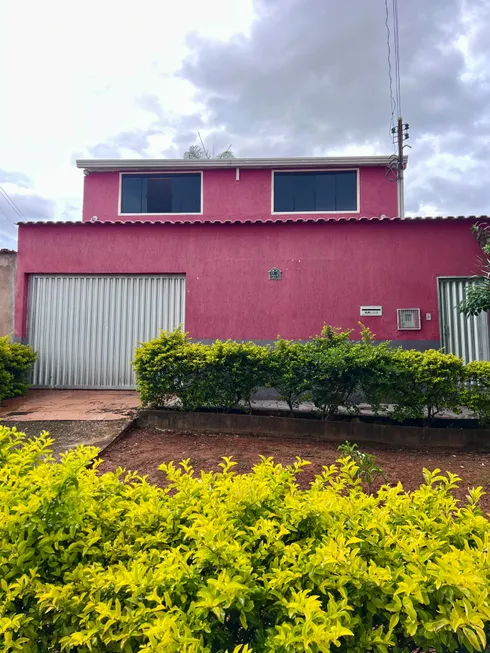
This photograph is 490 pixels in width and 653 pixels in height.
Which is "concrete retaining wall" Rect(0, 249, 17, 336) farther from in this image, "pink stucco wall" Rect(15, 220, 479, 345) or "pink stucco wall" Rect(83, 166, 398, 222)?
"pink stucco wall" Rect(83, 166, 398, 222)

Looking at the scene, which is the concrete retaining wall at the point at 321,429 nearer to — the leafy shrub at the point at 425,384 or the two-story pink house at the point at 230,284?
the leafy shrub at the point at 425,384

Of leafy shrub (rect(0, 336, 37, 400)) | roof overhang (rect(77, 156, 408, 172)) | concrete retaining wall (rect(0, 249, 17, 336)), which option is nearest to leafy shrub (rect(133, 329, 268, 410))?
leafy shrub (rect(0, 336, 37, 400))

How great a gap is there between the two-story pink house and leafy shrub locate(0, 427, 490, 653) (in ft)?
23.1

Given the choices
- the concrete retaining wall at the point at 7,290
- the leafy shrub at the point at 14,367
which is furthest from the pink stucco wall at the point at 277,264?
the leafy shrub at the point at 14,367

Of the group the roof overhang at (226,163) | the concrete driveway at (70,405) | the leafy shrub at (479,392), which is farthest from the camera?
the roof overhang at (226,163)

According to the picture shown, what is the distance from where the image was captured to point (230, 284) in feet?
28.8

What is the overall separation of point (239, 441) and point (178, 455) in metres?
1.00


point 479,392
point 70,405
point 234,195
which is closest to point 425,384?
point 479,392

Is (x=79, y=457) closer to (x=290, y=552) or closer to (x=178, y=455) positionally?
(x=290, y=552)

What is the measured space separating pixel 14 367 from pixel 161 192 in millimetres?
7556

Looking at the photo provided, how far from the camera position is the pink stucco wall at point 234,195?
1253cm

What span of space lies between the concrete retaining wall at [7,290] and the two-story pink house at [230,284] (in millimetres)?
198

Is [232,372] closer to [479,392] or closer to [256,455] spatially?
[256,455]

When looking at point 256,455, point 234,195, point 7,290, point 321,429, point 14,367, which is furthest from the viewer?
point 234,195
